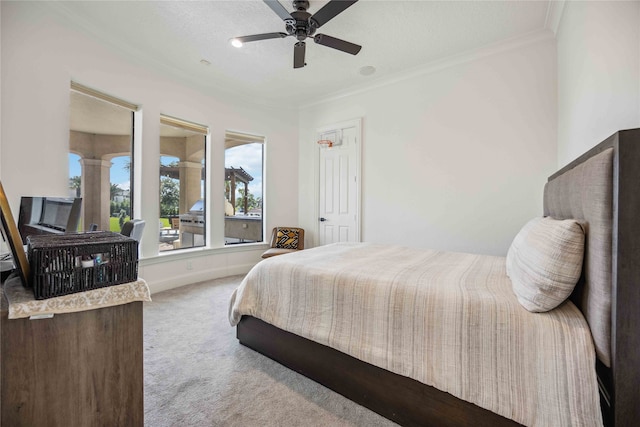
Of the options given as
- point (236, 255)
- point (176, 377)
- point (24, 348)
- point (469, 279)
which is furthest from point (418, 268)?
point (236, 255)

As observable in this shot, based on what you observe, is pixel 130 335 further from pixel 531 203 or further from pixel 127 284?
pixel 531 203

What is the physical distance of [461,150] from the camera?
10.7 feet

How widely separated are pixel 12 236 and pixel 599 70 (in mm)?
3064

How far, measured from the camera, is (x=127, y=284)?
1.02 metres

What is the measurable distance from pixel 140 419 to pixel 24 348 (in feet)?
1.63

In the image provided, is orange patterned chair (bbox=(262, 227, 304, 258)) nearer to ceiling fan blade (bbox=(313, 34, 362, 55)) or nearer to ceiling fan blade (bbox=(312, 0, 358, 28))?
ceiling fan blade (bbox=(313, 34, 362, 55))

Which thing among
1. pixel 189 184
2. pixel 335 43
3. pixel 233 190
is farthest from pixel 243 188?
pixel 335 43

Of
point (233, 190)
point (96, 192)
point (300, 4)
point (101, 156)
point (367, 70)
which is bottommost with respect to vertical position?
point (96, 192)

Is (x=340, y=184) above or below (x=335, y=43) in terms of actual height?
below

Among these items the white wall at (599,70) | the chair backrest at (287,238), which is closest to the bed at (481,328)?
the white wall at (599,70)

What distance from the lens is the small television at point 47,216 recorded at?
1.39 meters

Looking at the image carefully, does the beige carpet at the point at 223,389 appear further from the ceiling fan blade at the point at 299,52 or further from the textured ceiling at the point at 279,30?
the textured ceiling at the point at 279,30

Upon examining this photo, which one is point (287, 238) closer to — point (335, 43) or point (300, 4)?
point (335, 43)

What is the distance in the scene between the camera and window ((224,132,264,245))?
441 cm
